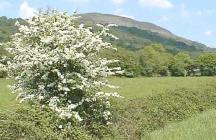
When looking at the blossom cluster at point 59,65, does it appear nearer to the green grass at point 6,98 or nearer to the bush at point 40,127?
the bush at point 40,127

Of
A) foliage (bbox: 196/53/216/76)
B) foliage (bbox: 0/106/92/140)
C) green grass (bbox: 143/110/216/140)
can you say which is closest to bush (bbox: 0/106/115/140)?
foliage (bbox: 0/106/92/140)

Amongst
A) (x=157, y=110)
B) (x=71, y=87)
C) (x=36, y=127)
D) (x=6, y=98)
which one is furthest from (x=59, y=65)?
(x=6, y=98)

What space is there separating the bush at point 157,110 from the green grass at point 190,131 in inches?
26.3

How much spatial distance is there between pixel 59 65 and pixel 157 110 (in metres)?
6.44

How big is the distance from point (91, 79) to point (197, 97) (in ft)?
36.1

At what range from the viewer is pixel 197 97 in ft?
90.1

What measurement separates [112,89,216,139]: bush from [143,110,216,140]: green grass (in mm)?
668

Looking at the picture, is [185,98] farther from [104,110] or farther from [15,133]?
[15,133]

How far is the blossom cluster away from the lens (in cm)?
1703

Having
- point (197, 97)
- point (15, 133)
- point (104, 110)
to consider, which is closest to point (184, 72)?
point (197, 97)

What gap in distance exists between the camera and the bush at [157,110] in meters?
18.6

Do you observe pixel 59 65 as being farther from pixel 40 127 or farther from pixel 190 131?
pixel 190 131

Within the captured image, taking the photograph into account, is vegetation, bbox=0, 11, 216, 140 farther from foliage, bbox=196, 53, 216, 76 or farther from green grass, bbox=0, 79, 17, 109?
foliage, bbox=196, 53, 216, 76

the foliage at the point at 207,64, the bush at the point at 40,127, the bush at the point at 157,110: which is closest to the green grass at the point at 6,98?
the bush at the point at 157,110
